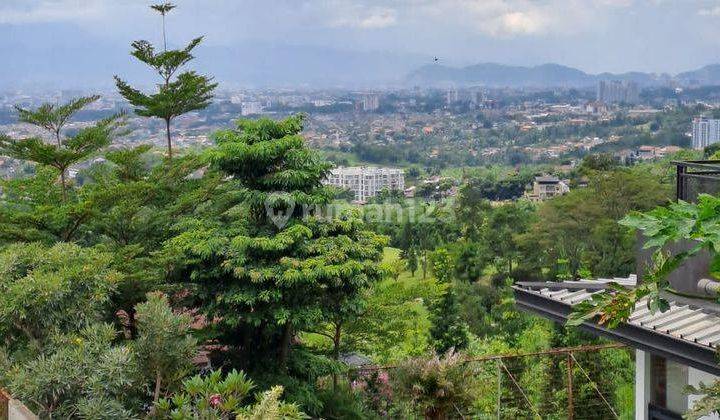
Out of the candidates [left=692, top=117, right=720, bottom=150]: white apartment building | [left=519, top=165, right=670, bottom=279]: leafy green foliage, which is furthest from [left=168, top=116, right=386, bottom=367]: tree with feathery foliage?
[left=692, top=117, right=720, bottom=150]: white apartment building

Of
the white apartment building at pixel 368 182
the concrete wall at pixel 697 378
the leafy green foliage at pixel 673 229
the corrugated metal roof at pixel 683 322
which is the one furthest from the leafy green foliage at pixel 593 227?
the leafy green foliage at pixel 673 229

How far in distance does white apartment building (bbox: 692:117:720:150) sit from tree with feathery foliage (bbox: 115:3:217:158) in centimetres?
4599

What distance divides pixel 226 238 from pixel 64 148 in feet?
7.28

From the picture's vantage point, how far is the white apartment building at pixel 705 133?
50656 mm

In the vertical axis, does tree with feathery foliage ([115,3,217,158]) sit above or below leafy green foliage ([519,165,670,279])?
above

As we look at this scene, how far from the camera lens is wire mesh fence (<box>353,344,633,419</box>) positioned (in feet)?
24.1

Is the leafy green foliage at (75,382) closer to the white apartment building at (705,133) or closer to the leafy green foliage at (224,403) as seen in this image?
the leafy green foliage at (224,403)

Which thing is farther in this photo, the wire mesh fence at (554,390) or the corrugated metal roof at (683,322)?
the wire mesh fence at (554,390)

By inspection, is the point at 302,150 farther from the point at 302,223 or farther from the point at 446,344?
the point at 446,344

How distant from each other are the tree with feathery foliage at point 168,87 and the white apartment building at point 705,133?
46.0 meters

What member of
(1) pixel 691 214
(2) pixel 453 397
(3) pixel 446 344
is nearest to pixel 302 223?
(2) pixel 453 397

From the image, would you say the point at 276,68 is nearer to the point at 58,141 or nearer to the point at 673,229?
the point at 58,141

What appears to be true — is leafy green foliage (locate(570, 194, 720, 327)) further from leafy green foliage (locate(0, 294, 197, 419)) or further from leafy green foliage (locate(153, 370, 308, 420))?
leafy green foliage (locate(0, 294, 197, 419))

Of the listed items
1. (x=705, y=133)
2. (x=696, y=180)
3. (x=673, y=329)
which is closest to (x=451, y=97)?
(x=705, y=133)
